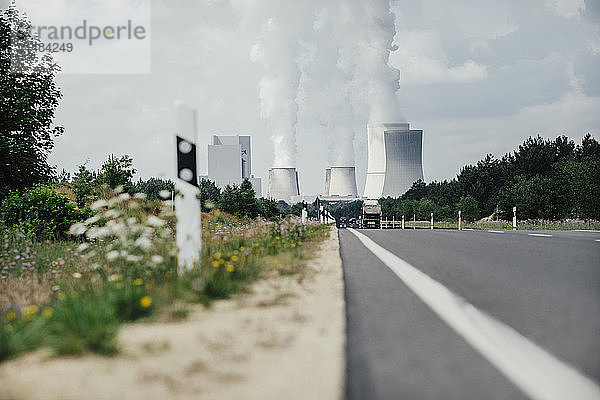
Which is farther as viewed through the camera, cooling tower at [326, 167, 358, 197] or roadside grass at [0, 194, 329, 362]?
cooling tower at [326, 167, 358, 197]

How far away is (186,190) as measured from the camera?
18.4ft

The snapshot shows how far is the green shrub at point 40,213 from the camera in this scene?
56.9 ft

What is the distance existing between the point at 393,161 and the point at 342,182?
1961cm

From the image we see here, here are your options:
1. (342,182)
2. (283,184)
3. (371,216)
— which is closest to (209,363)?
(371,216)

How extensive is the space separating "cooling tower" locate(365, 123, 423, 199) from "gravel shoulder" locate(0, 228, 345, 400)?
225 feet

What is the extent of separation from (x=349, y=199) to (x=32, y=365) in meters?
91.4

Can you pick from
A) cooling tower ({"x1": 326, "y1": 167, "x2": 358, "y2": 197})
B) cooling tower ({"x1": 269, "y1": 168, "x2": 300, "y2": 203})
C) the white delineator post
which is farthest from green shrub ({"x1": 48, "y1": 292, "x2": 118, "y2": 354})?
cooling tower ({"x1": 326, "y1": 167, "x2": 358, "y2": 197})

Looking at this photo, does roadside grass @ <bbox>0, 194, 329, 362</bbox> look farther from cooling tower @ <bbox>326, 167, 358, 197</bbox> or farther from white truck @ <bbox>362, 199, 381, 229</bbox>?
cooling tower @ <bbox>326, 167, 358, 197</bbox>

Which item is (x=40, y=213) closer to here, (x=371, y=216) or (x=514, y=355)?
(x=514, y=355)

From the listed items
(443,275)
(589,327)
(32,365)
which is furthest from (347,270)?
(32,365)

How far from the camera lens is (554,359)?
304 cm

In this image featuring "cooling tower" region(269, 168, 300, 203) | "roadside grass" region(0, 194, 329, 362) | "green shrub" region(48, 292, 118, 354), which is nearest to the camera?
"green shrub" region(48, 292, 118, 354)

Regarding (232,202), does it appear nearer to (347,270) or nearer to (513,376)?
(347,270)

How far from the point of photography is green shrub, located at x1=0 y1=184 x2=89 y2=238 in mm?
17328
